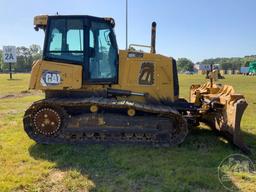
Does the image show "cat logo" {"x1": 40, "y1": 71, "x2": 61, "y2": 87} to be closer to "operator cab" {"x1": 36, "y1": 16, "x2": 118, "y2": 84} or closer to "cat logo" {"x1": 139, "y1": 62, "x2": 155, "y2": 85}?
"operator cab" {"x1": 36, "y1": 16, "x2": 118, "y2": 84}

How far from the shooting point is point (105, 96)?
927 cm

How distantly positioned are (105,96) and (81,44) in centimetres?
140

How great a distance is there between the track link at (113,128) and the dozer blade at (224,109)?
1037 millimetres

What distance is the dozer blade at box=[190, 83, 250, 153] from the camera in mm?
8148

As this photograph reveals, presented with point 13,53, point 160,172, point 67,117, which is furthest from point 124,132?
point 13,53

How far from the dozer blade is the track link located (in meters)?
1.04

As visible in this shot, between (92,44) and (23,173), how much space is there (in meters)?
3.63

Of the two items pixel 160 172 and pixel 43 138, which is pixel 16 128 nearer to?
pixel 43 138

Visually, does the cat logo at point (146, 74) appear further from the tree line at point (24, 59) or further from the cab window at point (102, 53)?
the tree line at point (24, 59)

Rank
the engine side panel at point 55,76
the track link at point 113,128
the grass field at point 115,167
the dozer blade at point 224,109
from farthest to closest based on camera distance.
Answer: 1. the engine side panel at point 55,76
2. the track link at point 113,128
3. the dozer blade at point 224,109
4. the grass field at point 115,167

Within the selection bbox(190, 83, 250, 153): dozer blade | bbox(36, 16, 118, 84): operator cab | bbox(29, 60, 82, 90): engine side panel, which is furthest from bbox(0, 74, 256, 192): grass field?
bbox(36, 16, 118, 84): operator cab

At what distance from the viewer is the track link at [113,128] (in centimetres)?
852

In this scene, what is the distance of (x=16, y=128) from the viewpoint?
36.3 ft

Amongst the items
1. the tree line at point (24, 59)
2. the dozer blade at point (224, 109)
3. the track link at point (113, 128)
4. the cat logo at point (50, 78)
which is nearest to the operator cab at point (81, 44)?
the cat logo at point (50, 78)
